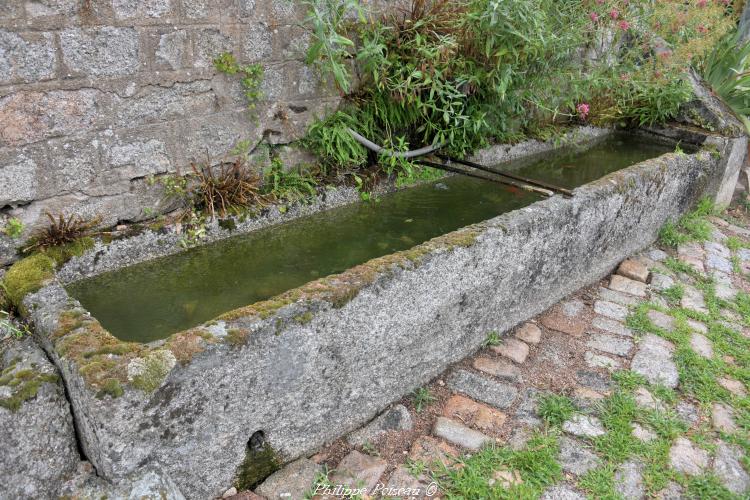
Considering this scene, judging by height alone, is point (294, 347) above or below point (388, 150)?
below

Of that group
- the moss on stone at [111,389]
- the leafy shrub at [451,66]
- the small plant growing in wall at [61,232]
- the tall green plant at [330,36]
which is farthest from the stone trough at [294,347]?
the tall green plant at [330,36]

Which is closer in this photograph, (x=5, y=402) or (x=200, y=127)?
A: (x=5, y=402)

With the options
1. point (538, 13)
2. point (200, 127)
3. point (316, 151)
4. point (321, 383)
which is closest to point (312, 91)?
point (316, 151)

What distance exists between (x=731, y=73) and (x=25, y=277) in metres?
6.40

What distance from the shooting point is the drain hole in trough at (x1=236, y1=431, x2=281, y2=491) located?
2.07 m

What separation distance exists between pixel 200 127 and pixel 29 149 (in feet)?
2.50

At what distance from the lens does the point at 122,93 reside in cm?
250

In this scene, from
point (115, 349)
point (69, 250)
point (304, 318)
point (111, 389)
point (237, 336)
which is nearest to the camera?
point (111, 389)

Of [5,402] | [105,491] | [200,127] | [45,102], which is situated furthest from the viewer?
[200,127]

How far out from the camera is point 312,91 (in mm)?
3242

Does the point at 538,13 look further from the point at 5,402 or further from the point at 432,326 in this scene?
the point at 5,402

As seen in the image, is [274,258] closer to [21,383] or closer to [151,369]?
[151,369]

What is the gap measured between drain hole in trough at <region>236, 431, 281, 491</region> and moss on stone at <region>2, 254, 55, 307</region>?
95 centimetres

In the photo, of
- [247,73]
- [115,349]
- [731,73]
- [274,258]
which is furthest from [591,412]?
[731,73]
